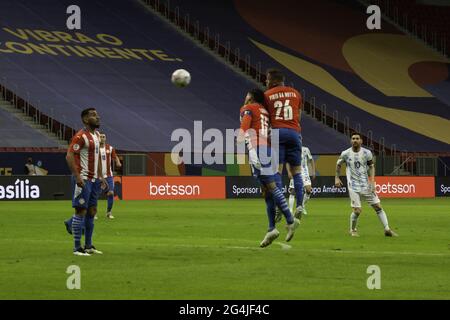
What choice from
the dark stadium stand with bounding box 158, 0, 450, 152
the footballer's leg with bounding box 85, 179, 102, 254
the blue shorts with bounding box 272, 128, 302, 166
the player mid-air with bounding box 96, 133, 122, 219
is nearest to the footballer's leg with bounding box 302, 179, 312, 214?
the blue shorts with bounding box 272, 128, 302, 166

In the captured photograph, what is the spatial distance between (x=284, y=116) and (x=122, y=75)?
40.9m

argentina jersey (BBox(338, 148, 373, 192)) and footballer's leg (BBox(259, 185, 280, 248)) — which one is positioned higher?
argentina jersey (BBox(338, 148, 373, 192))

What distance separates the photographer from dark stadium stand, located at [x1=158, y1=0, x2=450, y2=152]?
6275 cm

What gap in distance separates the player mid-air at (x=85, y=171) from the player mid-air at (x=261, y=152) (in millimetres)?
2527

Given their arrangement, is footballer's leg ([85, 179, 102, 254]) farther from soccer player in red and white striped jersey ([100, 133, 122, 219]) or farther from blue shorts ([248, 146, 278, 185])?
→ soccer player in red and white striped jersey ([100, 133, 122, 219])

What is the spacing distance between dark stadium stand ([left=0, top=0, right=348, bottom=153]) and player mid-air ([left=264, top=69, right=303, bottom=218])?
3277 cm

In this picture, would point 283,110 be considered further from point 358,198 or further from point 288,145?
point 358,198

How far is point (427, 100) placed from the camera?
66.7 m

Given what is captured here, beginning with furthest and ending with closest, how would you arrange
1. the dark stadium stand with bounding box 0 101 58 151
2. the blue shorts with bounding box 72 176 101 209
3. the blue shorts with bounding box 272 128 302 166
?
1. the dark stadium stand with bounding box 0 101 58 151
2. the blue shorts with bounding box 272 128 302 166
3. the blue shorts with bounding box 72 176 101 209

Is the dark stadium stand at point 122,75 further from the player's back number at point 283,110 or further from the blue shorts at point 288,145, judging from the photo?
the player's back number at point 283,110

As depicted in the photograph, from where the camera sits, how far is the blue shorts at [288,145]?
19406 mm

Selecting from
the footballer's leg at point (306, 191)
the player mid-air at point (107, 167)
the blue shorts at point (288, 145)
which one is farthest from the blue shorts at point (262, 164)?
the player mid-air at point (107, 167)

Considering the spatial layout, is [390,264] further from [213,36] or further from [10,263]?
[213,36]

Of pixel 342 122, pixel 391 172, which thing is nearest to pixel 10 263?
pixel 391 172
